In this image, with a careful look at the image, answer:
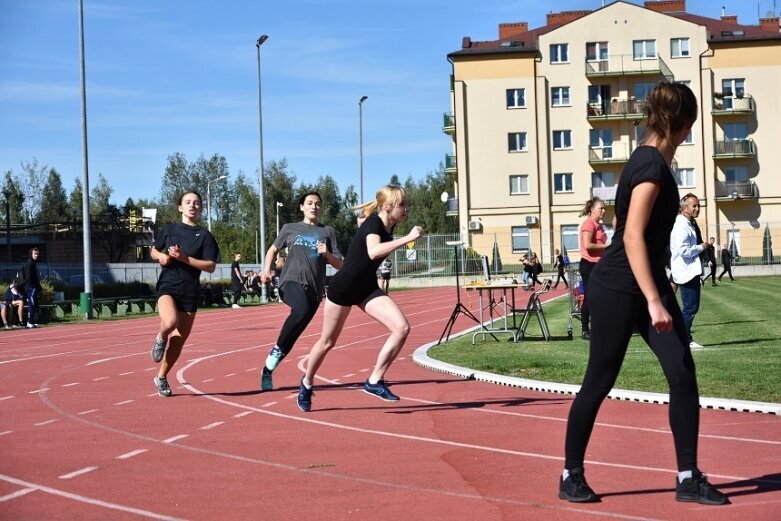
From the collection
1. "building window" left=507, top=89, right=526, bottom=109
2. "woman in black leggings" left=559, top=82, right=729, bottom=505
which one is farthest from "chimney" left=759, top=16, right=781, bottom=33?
"woman in black leggings" left=559, top=82, right=729, bottom=505

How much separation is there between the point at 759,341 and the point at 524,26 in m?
62.6

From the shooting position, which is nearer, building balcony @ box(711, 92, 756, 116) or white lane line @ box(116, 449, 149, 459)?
white lane line @ box(116, 449, 149, 459)

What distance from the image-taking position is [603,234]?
47.9ft

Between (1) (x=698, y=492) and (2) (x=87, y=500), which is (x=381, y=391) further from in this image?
(1) (x=698, y=492)

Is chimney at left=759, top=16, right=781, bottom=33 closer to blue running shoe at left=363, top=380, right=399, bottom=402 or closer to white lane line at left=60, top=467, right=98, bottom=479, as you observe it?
blue running shoe at left=363, top=380, right=399, bottom=402

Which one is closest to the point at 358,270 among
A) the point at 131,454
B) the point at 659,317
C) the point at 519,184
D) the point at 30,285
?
the point at 131,454

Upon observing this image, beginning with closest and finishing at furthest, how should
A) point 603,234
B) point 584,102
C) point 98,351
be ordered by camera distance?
point 603,234, point 98,351, point 584,102

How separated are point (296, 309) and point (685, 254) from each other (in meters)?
5.07

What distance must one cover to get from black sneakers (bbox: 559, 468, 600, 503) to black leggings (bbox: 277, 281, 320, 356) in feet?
17.9

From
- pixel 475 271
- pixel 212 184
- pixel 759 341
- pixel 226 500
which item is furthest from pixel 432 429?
Answer: pixel 212 184

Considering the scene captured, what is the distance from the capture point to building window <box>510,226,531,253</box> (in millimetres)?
69438

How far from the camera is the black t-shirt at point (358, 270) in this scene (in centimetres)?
972

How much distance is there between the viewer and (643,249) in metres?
5.63

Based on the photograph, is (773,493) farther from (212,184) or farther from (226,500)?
(212,184)
